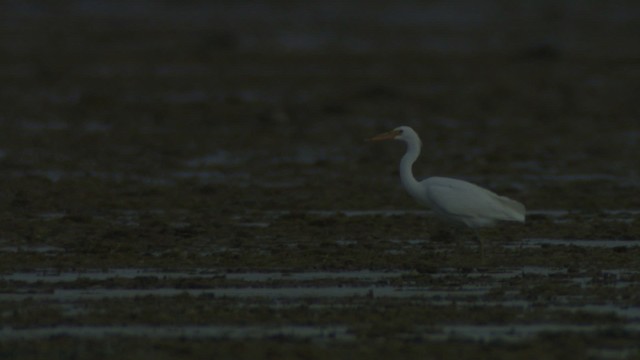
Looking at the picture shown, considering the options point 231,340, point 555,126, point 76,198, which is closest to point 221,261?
Result: point 231,340

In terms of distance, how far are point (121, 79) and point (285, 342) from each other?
99.6ft

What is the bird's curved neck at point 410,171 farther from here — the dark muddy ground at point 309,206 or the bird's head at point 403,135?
the dark muddy ground at point 309,206

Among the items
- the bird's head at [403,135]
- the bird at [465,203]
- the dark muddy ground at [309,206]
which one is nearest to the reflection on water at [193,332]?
the dark muddy ground at [309,206]

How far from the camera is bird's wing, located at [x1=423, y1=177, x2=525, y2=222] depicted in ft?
49.7

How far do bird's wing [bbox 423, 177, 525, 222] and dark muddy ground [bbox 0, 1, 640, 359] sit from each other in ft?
1.09

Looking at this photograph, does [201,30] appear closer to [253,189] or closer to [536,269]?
[253,189]

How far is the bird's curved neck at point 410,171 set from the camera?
15.6 metres

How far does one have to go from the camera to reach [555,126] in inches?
1136

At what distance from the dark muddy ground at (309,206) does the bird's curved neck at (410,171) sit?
1.75 ft

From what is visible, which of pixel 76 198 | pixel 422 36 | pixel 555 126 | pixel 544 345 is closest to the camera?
pixel 544 345

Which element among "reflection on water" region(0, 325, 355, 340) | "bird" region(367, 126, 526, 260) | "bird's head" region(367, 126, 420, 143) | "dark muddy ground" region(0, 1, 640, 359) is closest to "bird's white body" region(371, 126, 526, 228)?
"bird" region(367, 126, 526, 260)

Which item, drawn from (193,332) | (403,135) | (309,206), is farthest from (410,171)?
(193,332)

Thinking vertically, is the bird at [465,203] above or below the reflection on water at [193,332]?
above

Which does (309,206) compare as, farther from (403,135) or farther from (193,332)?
(193,332)
